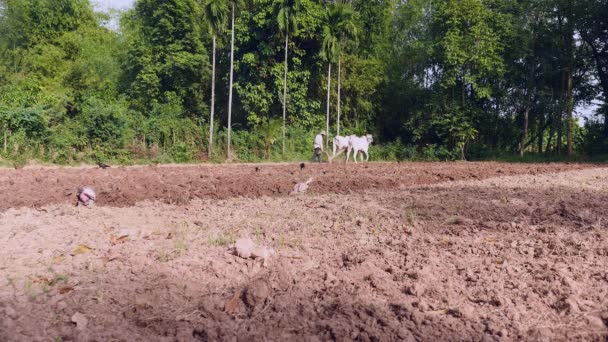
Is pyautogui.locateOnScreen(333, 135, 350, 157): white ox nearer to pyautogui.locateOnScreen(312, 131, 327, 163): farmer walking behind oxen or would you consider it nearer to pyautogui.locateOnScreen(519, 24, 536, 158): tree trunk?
pyautogui.locateOnScreen(312, 131, 327, 163): farmer walking behind oxen

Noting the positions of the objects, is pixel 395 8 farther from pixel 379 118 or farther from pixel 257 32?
pixel 257 32

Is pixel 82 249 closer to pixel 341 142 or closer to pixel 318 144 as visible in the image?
pixel 318 144

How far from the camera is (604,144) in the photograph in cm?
3027

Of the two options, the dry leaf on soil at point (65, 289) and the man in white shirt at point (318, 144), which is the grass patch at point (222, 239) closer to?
the dry leaf on soil at point (65, 289)

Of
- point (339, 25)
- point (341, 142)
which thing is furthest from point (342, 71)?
point (341, 142)

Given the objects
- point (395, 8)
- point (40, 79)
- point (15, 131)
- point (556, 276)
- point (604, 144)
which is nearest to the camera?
point (556, 276)

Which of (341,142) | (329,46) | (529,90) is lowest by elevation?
(341,142)

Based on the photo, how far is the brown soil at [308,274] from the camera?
314cm

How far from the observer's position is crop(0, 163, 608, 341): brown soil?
3.14 meters

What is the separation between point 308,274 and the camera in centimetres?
404

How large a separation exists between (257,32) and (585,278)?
26138 mm

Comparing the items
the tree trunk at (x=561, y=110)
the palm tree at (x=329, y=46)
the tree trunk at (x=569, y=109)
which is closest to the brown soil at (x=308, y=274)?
the palm tree at (x=329, y=46)

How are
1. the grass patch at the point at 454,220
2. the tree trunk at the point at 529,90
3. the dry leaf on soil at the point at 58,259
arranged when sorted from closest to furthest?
the dry leaf on soil at the point at 58,259
the grass patch at the point at 454,220
the tree trunk at the point at 529,90

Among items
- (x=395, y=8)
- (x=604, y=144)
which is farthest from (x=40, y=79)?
(x=604, y=144)
